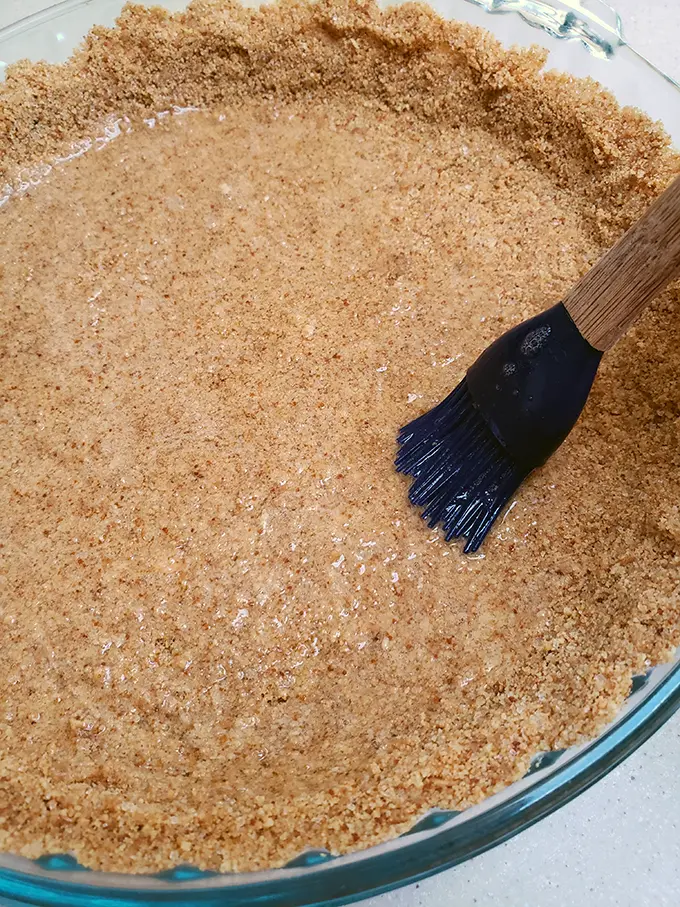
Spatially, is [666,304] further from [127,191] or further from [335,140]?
[127,191]

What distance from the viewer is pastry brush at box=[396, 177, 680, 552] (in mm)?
757

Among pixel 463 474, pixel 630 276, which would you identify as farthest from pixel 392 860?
pixel 630 276

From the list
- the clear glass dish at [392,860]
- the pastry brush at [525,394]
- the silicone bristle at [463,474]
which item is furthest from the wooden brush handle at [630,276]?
the clear glass dish at [392,860]

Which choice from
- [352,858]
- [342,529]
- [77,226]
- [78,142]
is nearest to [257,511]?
[342,529]

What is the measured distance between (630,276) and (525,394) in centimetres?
18

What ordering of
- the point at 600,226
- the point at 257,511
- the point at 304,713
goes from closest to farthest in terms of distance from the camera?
the point at 304,713 → the point at 257,511 → the point at 600,226

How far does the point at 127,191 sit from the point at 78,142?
0.14 metres

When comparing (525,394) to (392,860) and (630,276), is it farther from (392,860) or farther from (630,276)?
(392,860)

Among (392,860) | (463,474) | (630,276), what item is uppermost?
(630,276)

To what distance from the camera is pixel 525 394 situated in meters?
0.88

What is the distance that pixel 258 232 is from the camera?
1171 millimetres

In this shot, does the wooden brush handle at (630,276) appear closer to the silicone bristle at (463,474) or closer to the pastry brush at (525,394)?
the pastry brush at (525,394)

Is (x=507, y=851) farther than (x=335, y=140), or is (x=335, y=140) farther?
(x=335, y=140)

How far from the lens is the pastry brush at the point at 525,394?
2.48 feet
